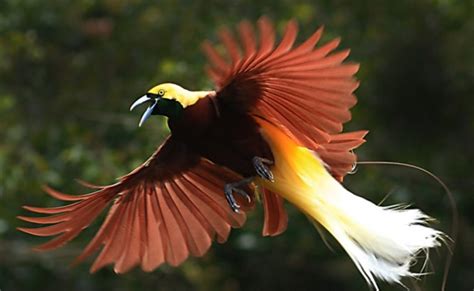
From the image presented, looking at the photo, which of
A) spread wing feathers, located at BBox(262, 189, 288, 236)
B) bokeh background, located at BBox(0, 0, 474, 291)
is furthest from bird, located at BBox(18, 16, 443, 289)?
bokeh background, located at BBox(0, 0, 474, 291)

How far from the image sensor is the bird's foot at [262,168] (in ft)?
8.62

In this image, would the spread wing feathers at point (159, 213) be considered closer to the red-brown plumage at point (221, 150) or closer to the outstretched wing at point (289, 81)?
the red-brown plumage at point (221, 150)

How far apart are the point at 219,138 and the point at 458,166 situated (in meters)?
2.84

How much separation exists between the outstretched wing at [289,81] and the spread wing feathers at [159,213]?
0.37 meters

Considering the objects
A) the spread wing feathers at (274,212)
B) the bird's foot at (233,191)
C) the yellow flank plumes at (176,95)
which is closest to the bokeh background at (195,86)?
the spread wing feathers at (274,212)

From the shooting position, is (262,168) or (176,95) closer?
(176,95)

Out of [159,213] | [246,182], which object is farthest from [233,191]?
[159,213]

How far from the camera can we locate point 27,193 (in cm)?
A: 443

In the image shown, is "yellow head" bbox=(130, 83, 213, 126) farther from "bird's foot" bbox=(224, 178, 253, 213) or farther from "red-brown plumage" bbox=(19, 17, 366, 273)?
"bird's foot" bbox=(224, 178, 253, 213)

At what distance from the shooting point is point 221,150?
103 inches

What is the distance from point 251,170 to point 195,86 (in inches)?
69.2

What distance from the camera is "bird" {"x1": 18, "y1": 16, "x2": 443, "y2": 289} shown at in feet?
7.89

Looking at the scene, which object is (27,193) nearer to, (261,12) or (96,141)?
(96,141)

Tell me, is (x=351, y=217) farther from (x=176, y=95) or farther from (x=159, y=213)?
(x=159, y=213)
